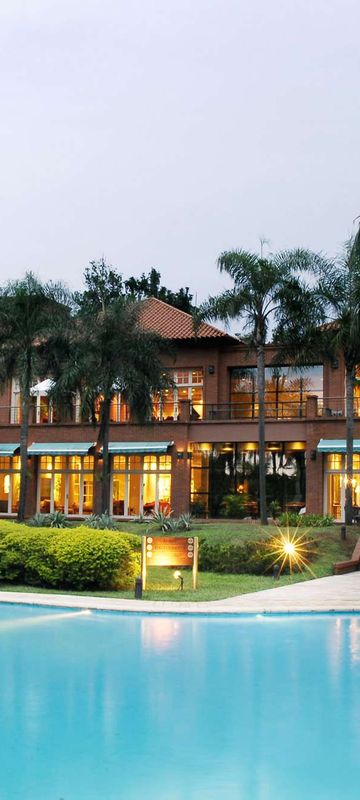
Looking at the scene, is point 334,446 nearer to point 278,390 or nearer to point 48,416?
point 278,390

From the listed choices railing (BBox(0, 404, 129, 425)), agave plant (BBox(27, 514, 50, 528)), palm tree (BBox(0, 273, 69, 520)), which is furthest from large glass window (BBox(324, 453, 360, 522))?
palm tree (BBox(0, 273, 69, 520))

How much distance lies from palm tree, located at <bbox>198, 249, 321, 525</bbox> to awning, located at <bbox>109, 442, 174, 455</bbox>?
288 inches

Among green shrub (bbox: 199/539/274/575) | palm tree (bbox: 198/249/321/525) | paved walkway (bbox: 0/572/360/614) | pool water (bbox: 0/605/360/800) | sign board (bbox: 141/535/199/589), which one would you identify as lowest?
pool water (bbox: 0/605/360/800)

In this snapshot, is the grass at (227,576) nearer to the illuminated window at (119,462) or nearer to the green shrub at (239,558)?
the green shrub at (239,558)

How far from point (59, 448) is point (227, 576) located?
1879 centimetres

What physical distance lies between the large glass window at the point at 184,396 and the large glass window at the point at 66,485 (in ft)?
12.8

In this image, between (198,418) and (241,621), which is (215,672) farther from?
(198,418)

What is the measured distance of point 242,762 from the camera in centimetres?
843

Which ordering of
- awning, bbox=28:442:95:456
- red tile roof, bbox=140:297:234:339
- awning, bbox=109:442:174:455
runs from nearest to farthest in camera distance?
1. awning, bbox=109:442:174:455
2. awning, bbox=28:442:95:456
3. red tile roof, bbox=140:297:234:339

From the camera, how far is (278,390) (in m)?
40.2

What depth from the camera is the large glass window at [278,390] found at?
129ft

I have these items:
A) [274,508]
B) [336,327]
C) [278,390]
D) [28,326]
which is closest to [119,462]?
[278,390]

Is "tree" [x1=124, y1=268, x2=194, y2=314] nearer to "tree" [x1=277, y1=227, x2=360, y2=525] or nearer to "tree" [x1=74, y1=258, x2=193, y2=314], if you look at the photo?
"tree" [x1=74, y1=258, x2=193, y2=314]

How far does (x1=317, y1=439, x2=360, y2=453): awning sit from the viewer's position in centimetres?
3500
